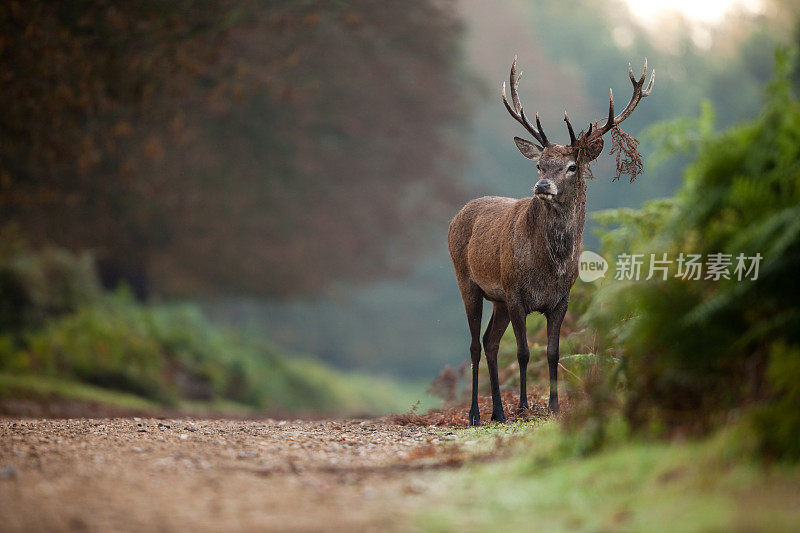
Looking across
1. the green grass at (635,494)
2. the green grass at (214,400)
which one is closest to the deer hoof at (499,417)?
the green grass at (214,400)

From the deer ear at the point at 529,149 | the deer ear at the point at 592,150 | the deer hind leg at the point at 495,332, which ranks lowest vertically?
the deer hind leg at the point at 495,332

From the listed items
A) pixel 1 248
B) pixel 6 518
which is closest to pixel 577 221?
pixel 6 518

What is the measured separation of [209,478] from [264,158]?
20522 millimetres

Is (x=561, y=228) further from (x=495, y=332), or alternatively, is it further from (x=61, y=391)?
(x=61, y=391)

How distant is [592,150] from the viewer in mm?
8914

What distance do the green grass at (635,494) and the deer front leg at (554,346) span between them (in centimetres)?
337

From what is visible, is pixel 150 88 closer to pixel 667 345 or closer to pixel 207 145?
pixel 207 145

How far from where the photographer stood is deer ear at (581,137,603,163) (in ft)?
29.1

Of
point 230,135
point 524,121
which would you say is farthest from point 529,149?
point 230,135

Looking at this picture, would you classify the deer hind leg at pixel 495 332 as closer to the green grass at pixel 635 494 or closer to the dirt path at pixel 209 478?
the dirt path at pixel 209 478

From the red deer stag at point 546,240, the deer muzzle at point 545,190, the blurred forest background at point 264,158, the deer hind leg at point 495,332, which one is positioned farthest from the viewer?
the blurred forest background at point 264,158

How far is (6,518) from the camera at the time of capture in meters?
4.54

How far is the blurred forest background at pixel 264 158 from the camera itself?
13.7 metres

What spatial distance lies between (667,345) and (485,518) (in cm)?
159
